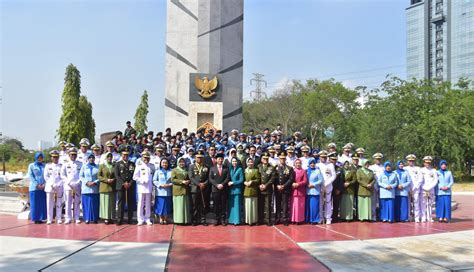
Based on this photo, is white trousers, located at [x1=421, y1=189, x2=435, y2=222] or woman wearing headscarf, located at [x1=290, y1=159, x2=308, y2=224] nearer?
woman wearing headscarf, located at [x1=290, y1=159, x2=308, y2=224]

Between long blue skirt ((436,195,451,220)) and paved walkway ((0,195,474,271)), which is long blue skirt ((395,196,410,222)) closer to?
long blue skirt ((436,195,451,220))

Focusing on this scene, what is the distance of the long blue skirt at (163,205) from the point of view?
10289 millimetres

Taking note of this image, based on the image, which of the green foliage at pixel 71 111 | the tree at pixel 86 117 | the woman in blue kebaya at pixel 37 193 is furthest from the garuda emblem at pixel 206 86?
the tree at pixel 86 117

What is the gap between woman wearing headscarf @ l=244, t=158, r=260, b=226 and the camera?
10195 mm

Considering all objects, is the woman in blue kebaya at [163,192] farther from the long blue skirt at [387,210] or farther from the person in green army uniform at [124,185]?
the long blue skirt at [387,210]

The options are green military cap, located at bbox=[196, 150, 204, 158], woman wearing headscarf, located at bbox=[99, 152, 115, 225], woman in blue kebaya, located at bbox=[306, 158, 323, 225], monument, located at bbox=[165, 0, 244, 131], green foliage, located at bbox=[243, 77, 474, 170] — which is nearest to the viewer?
woman wearing headscarf, located at bbox=[99, 152, 115, 225]

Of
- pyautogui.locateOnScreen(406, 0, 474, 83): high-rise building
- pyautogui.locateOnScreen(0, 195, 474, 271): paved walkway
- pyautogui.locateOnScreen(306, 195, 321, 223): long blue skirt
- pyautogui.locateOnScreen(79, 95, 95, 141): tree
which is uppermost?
pyautogui.locateOnScreen(406, 0, 474, 83): high-rise building

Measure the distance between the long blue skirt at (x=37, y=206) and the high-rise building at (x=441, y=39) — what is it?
8432 centimetres

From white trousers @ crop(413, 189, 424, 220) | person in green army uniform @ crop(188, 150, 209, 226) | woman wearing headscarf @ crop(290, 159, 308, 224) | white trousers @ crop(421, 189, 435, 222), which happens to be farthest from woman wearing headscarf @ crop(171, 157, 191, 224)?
white trousers @ crop(421, 189, 435, 222)

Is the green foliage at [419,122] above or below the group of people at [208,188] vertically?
above

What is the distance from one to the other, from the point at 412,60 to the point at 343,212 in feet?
318

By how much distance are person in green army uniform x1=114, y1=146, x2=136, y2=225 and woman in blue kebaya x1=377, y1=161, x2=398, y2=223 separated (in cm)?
624

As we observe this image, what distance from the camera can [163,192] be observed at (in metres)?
10.3

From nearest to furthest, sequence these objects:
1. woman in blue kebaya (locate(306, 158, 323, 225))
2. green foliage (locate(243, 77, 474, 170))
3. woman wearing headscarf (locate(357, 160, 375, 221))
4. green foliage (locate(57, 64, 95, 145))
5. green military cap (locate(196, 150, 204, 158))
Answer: green military cap (locate(196, 150, 204, 158)) → woman in blue kebaya (locate(306, 158, 323, 225)) → woman wearing headscarf (locate(357, 160, 375, 221)) → green foliage (locate(243, 77, 474, 170)) → green foliage (locate(57, 64, 95, 145))
